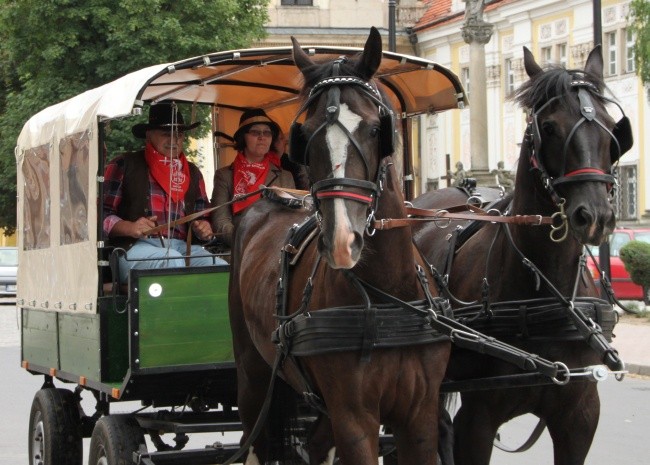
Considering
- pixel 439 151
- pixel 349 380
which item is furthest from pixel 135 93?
pixel 439 151

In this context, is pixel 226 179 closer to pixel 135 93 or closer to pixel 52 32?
pixel 135 93

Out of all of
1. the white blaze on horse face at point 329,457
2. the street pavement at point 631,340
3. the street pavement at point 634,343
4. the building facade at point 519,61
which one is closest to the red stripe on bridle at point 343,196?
the white blaze on horse face at point 329,457

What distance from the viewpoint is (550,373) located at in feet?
21.0

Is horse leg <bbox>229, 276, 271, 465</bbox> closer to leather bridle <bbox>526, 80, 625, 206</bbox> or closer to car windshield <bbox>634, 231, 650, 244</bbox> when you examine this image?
leather bridle <bbox>526, 80, 625, 206</bbox>

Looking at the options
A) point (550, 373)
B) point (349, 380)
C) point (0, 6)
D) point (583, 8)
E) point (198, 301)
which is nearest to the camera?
point (349, 380)

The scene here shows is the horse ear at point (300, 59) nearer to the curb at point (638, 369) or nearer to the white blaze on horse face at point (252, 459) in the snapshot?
the white blaze on horse face at point (252, 459)

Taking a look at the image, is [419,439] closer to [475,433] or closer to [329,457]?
[475,433]

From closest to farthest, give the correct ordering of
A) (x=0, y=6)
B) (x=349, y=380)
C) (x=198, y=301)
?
1. (x=349, y=380)
2. (x=198, y=301)
3. (x=0, y=6)

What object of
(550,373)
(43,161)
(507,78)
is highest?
(507,78)

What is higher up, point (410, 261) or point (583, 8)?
point (583, 8)

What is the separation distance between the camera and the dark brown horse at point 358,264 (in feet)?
18.8

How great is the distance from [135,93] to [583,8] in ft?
126

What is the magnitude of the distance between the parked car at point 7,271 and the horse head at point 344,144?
1385 inches

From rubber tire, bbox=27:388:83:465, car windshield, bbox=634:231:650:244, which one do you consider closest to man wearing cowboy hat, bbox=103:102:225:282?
A: rubber tire, bbox=27:388:83:465
